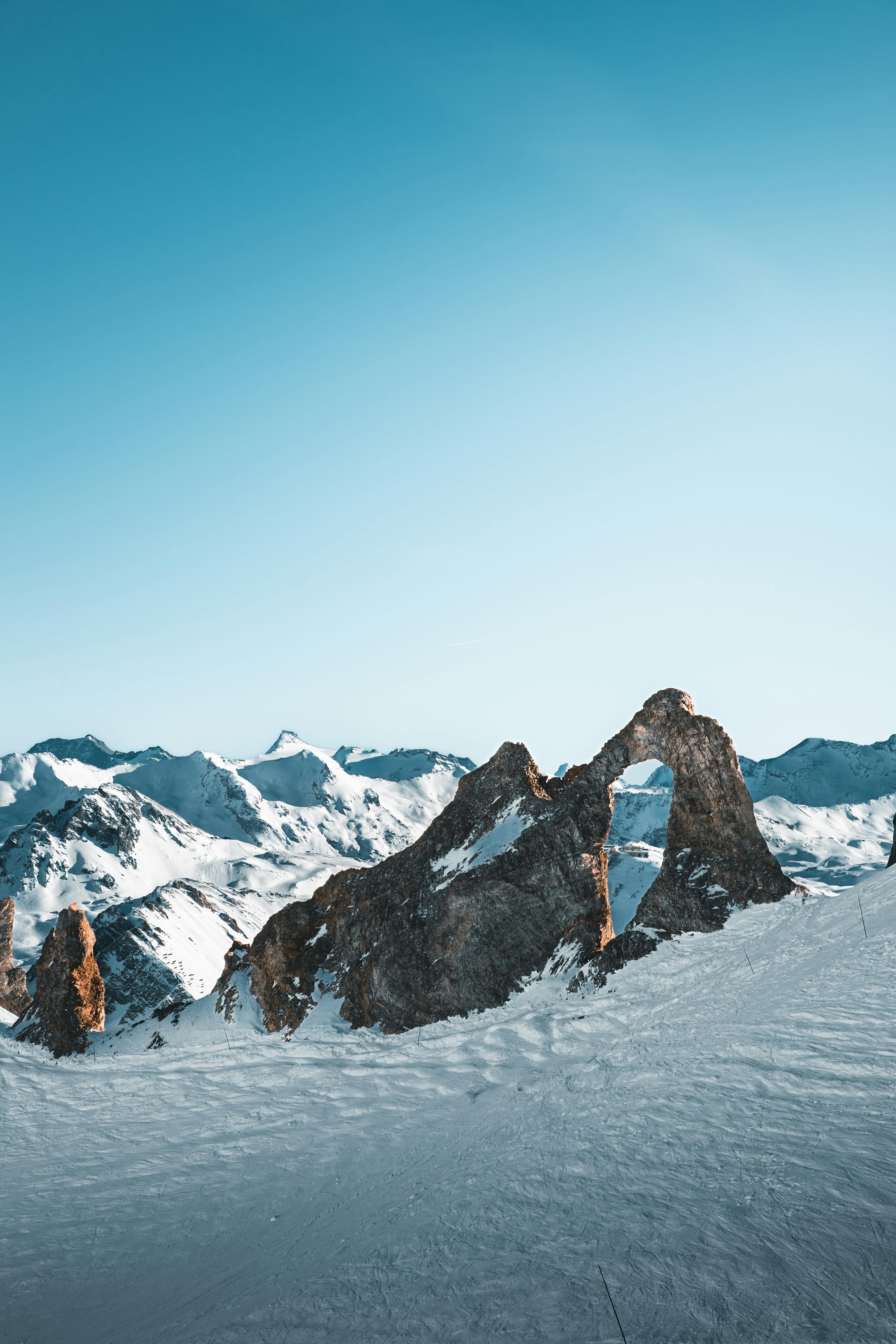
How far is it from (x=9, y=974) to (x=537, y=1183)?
168ft

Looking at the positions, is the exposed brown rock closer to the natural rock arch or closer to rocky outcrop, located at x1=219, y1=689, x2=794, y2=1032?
rocky outcrop, located at x1=219, y1=689, x2=794, y2=1032

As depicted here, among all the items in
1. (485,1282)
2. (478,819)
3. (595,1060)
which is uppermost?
(478,819)

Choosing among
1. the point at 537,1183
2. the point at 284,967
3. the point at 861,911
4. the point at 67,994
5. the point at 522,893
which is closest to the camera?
the point at 537,1183

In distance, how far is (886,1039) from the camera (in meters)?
8.69

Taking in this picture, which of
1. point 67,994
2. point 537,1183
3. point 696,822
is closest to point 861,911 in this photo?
point 696,822

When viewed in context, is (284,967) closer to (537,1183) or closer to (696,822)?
(696,822)

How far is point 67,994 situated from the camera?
86.6 feet

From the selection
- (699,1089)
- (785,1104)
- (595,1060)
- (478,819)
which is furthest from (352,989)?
(785,1104)

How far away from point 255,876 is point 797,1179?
202 metres

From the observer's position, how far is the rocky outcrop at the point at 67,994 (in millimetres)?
25656

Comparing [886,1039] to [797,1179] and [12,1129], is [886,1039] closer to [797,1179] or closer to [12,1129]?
[797,1179]

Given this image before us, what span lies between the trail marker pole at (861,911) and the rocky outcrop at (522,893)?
327cm

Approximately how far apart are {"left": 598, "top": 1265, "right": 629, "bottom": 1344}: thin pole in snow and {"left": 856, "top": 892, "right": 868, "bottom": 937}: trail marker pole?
1027cm

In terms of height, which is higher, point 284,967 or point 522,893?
point 522,893
